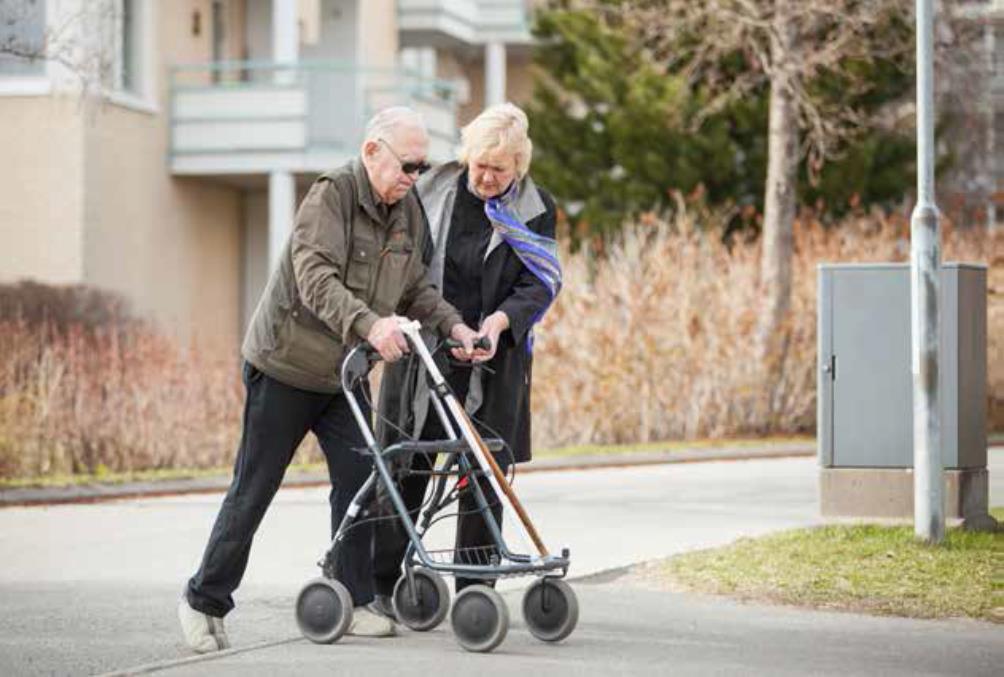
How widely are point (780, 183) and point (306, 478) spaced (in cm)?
843

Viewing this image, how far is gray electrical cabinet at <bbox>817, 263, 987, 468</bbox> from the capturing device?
11836 millimetres

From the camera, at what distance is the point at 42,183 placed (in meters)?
27.4

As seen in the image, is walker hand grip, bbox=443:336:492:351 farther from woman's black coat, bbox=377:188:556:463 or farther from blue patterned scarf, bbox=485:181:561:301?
blue patterned scarf, bbox=485:181:561:301

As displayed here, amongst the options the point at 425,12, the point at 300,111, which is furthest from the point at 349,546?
the point at 425,12

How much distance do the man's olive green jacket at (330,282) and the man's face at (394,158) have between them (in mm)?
55

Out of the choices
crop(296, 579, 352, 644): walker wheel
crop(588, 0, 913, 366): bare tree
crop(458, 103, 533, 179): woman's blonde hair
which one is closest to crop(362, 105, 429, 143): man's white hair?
crop(458, 103, 533, 179): woman's blonde hair

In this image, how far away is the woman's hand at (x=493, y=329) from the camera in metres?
8.12

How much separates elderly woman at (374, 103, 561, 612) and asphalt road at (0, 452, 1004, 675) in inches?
19.8

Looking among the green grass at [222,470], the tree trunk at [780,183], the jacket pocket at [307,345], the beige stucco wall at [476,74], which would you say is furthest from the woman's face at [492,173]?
the beige stucco wall at [476,74]

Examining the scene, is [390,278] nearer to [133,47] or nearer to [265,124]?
[133,47]

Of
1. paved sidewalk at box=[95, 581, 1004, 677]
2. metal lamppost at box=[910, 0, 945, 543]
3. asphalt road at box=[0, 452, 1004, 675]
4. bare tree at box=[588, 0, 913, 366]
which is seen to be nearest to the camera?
paved sidewalk at box=[95, 581, 1004, 677]

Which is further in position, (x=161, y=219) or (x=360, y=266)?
(x=161, y=219)

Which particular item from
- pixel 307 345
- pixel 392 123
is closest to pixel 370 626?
pixel 307 345

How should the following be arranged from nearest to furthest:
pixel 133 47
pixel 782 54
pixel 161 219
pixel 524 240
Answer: pixel 524 240 < pixel 782 54 < pixel 133 47 < pixel 161 219
